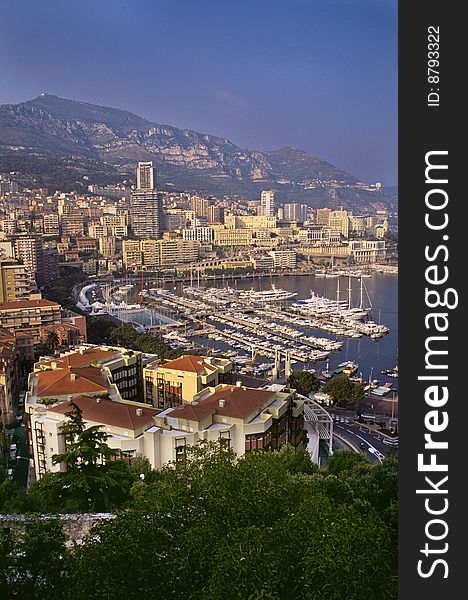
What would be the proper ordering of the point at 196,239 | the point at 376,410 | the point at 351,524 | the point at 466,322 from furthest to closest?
the point at 196,239 → the point at 376,410 → the point at 351,524 → the point at 466,322

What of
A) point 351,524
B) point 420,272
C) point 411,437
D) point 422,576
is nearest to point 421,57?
point 420,272

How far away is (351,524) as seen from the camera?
166 centimetres

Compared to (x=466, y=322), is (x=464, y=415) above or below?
below

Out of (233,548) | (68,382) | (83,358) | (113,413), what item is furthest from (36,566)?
(83,358)

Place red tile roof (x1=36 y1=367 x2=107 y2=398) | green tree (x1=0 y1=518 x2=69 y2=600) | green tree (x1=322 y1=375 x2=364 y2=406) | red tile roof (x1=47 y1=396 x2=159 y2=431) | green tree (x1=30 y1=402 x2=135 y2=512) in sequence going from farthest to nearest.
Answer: green tree (x1=322 y1=375 x2=364 y2=406)
red tile roof (x1=36 y1=367 x2=107 y2=398)
red tile roof (x1=47 y1=396 x2=159 y2=431)
green tree (x1=30 y1=402 x2=135 y2=512)
green tree (x1=0 y1=518 x2=69 y2=600)

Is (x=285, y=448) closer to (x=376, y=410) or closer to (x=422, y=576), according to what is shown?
(x=422, y=576)

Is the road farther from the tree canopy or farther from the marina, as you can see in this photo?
the tree canopy

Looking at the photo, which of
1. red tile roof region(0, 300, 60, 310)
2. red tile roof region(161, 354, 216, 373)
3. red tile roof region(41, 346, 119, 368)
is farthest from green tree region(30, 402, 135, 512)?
red tile roof region(0, 300, 60, 310)

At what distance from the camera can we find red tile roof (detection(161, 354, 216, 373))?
5824 millimetres

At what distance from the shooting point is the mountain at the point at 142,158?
38625 mm

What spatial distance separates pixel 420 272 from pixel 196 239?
2749 cm

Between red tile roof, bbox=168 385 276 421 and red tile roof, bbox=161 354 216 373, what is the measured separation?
2.66 ft

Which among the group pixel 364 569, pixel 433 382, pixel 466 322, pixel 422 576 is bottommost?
pixel 364 569

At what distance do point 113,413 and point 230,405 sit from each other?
0.86 meters
